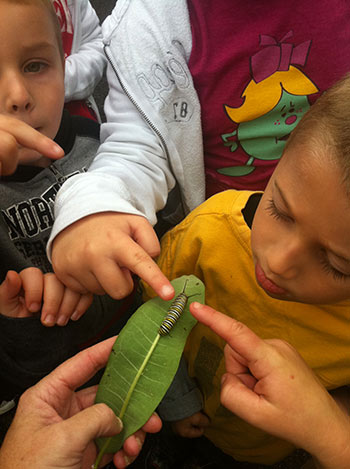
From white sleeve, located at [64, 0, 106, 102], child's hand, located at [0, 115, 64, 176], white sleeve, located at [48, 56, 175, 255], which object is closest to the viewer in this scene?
child's hand, located at [0, 115, 64, 176]

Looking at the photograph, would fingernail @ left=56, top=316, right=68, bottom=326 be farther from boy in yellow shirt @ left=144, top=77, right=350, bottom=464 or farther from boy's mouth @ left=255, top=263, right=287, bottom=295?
boy's mouth @ left=255, top=263, right=287, bottom=295

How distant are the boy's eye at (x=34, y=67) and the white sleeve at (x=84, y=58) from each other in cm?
33

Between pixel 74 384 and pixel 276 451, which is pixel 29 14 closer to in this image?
pixel 74 384

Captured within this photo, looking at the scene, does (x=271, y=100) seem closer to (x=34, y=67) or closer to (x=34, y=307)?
(x=34, y=67)

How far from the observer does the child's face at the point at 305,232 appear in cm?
49

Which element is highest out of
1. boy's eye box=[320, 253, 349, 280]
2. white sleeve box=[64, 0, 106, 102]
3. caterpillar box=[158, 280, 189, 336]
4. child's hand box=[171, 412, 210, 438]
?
white sleeve box=[64, 0, 106, 102]

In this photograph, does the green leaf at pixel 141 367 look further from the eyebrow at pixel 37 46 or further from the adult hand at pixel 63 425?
the eyebrow at pixel 37 46

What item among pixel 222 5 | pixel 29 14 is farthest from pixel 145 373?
pixel 222 5

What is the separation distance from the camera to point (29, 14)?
29.3 inches

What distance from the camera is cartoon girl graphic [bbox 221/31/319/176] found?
2.97 feet

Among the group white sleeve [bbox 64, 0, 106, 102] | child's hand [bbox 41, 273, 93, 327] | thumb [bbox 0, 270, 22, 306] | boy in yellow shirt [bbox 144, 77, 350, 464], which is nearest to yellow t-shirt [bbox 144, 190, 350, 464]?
boy in yellow shirt [bbox 144, 77, 350, 464]

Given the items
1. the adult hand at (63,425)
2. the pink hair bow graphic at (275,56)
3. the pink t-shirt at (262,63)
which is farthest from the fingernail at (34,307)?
the pink hair bow graphic at (275,56)

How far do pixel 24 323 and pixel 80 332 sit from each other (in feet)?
0.46

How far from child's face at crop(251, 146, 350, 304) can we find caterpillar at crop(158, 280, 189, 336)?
153 millimetres
